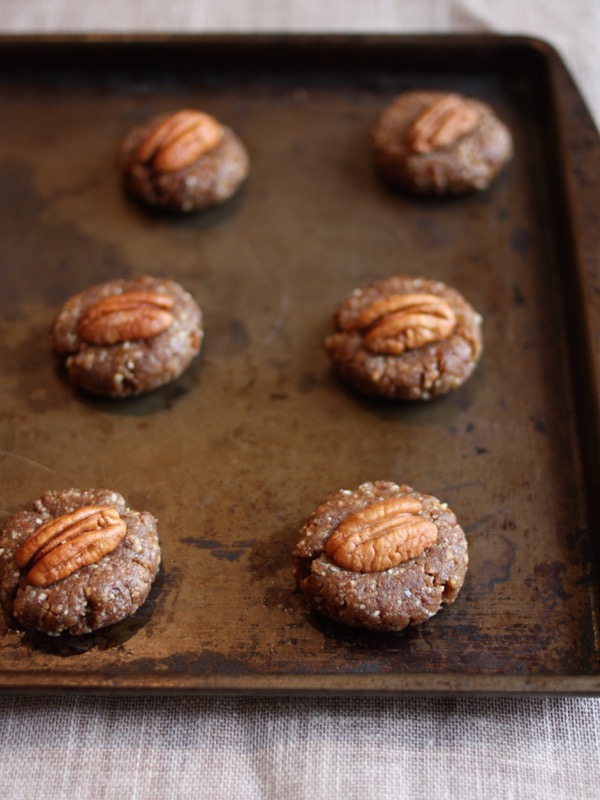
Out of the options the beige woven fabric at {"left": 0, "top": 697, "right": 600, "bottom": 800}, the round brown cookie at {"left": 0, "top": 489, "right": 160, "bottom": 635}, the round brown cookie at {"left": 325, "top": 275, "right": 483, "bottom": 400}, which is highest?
the round brown cookie at {"left": 325, "top": 275, "right": 483, "bottom": 400}

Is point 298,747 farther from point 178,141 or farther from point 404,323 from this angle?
point 178,141

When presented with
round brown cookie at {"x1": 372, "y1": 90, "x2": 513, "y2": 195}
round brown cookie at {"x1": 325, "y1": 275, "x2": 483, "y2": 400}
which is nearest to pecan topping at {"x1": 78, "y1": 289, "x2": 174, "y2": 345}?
round brown cookie at {"x1": 325, "y1": 275, "x2": 483, "y2": 400}

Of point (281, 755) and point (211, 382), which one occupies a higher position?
point (211, 382)

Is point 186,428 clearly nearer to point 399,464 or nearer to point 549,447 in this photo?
point 399,464

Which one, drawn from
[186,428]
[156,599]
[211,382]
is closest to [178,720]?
[156,599]

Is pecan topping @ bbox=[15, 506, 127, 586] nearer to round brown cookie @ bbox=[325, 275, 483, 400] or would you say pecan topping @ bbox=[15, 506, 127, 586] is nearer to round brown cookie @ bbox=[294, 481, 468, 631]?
round brown cookie @ bbox=[294, 481, 468, 631]
